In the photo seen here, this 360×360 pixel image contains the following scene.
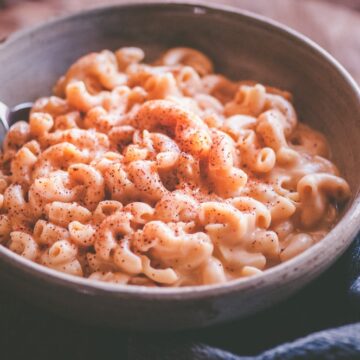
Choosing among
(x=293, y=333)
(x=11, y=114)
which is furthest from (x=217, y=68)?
(x=293, y=333)

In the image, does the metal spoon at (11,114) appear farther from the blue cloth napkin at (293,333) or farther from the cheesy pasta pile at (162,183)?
the blue cloth napkin at (293,333)

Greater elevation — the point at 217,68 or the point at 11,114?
the point at 217,68

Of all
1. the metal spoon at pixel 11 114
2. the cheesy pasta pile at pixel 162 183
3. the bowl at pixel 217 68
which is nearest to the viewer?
the bowl at pixel 217 68

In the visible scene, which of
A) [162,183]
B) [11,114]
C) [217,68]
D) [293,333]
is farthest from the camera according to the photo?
[217,68]

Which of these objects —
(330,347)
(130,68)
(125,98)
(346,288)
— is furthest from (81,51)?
(330,347)

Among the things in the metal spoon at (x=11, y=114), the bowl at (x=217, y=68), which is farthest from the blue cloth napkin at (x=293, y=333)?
the metal spoon at (x=11, y=114)

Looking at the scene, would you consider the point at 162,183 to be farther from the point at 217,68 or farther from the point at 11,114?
the point at 217,68
